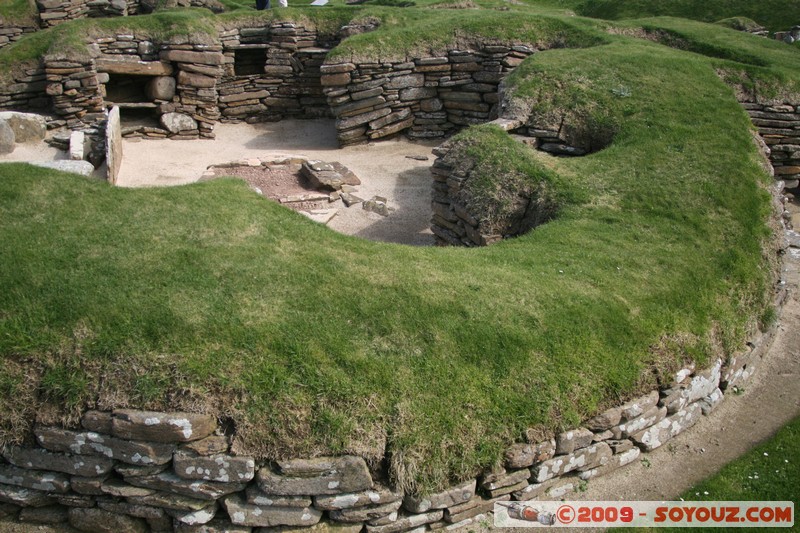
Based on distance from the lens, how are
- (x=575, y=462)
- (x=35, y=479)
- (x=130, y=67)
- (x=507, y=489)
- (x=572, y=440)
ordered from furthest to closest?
(x=130, y=67)
(x=575, y=462)
(x=572, y=440)
(x=507, y=489)
(x=35, y=479)

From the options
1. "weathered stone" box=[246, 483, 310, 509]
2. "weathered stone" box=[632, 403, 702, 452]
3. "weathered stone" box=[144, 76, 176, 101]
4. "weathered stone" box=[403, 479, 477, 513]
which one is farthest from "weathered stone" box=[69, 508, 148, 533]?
"weathered stone" box=[144, 76, 176, 101]

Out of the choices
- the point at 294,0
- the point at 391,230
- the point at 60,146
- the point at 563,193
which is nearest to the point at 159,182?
the point at 60,146

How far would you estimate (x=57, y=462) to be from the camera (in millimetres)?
6000

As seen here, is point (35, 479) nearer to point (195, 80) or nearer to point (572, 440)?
point (572, 440)

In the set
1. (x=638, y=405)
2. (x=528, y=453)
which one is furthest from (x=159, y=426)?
(x=638, y=405)

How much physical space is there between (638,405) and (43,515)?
590 cm

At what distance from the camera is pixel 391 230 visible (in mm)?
12719

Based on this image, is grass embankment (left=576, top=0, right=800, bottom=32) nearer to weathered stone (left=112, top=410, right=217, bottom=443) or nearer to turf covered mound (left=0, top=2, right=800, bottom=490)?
turf covered mound (left=0, top=2, right=800, bottom=490)

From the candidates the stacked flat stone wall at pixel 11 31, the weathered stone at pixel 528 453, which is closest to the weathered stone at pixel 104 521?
the weathered stone at pixel 528 453

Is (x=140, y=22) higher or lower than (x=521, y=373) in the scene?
higher

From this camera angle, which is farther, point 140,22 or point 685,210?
point 140,22

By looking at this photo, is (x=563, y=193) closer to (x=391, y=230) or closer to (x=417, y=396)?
(x=391, y=230)

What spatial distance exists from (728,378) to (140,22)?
16.5 metres

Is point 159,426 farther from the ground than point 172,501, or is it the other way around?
point 159,426
